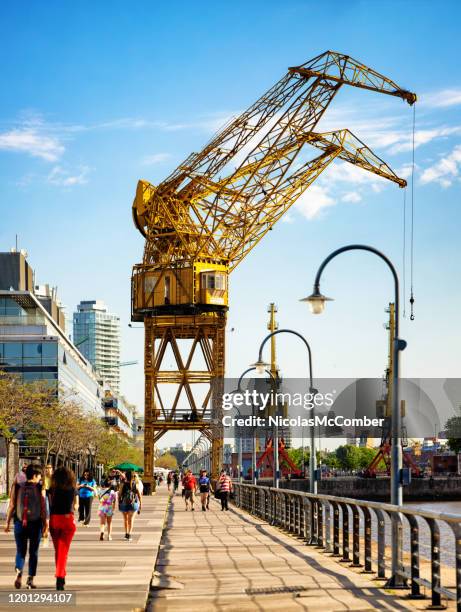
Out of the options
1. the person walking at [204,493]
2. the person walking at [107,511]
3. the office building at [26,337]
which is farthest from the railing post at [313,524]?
the office building at [26,337]

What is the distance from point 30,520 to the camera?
16.4 m

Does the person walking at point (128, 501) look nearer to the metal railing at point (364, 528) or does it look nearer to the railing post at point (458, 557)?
the metal railing at point (364, 528)

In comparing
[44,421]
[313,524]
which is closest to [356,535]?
[313,524]

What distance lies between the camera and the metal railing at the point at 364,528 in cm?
1545

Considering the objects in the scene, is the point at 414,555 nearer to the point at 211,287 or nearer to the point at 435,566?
the point at 435,566

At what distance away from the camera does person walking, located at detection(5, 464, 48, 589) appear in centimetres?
1631

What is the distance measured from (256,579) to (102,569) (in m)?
2.91

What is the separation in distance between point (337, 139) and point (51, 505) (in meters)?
63.4

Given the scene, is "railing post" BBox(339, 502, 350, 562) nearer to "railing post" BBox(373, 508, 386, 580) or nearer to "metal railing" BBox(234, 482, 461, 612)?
"metal railing" BBox(234, 482, 461, 612)

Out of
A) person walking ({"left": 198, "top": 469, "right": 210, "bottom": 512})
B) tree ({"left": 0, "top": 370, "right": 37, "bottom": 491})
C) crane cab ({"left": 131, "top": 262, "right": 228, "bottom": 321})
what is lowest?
person walking ({"left": 198, "top": 469, "right": 210, "bottom": 512})

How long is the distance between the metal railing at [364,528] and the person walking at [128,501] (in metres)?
4.36

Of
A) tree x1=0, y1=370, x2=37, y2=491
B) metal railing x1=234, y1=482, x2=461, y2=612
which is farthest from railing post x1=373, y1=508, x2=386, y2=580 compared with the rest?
tree x1=0, y1=370, x2=37, y2=491

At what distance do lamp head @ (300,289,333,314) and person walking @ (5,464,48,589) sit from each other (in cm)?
828

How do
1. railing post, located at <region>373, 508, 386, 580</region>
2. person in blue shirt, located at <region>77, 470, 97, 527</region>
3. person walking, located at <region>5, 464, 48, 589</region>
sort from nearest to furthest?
person walking, located at <region>5, 464, 48, 589</region>, railing post, located at <region>373, 508, 386, 580</region>, person in blue shirt, located at <region>77, 470, 97, 527</region>
